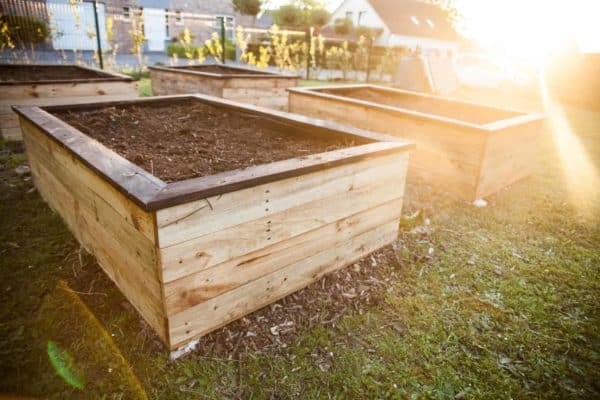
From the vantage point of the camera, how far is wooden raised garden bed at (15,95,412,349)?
5.84 ft

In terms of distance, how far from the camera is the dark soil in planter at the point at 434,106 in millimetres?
5094

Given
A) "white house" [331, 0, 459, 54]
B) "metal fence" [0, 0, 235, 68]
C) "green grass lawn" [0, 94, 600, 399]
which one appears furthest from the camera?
"white house" [331, 0, 459, 54]

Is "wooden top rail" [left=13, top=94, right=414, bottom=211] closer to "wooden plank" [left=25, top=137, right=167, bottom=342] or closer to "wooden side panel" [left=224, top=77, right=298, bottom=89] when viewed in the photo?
"wooden plank" [left=25, top=137, right=167, bottom=342]

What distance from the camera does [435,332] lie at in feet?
7.48

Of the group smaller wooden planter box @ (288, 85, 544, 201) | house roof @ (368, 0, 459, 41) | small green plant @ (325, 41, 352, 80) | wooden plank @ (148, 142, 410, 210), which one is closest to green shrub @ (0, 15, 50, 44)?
small green plant @ (325, 41, 352, 80)

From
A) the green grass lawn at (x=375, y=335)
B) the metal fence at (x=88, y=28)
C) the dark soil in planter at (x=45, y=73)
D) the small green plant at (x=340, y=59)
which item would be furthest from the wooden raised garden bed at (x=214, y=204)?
the small green plant at (x=340, y=59)

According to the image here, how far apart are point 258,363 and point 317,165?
108 cm

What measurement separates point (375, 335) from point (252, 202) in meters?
1.04

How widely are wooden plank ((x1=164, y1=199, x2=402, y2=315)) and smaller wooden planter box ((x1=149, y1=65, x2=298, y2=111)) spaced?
4.02m

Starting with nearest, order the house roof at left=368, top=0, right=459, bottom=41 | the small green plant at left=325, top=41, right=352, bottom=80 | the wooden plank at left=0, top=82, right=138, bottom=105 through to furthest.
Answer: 1. the wooden plank at left=0, top=82, right=138, bottom=105
2. the small green plant at left=325, top=41, right=352, bottom=80
3. the house roof at left=368, top=0, right=459, bottom=41

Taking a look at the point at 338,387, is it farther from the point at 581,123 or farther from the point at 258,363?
the point at 581,123

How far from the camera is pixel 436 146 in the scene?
420cm

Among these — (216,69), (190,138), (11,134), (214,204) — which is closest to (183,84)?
(216,69)

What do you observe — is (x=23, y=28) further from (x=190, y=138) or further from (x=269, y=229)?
(x=269, y=229)
